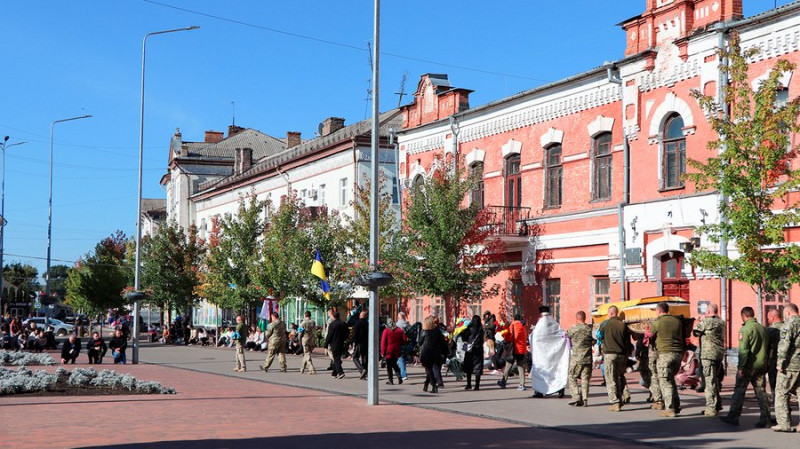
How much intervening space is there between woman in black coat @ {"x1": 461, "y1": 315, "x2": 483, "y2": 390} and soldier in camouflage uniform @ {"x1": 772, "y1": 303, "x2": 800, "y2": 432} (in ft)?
25.4

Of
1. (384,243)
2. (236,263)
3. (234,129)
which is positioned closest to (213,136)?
(234,129)

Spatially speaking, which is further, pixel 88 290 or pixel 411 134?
pixel 88 290

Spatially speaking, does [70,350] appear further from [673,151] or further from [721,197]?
[721,197]

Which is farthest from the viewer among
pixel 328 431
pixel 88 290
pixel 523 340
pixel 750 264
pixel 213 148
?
pixel 213 148

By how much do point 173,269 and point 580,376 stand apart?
39.8 metres

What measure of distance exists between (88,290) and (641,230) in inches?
1834

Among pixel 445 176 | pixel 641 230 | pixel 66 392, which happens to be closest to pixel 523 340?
pixel 641 230

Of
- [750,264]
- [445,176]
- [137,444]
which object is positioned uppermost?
[445,176]

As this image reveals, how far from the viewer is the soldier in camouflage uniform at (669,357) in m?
16.0

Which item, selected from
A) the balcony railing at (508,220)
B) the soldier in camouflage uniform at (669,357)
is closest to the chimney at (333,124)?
the balcony railing at (508,220)

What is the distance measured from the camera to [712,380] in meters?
16.0

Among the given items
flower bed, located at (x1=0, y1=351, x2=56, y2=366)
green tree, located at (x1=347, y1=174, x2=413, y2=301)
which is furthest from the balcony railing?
flower bed, located at (x1=0, y1=351, x2=56, y2=366)

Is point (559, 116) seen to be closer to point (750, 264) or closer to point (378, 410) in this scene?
point (750, 264)

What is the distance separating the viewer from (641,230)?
87.7 feet
